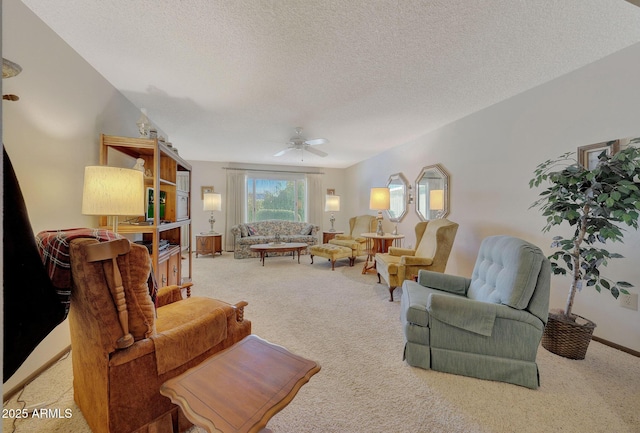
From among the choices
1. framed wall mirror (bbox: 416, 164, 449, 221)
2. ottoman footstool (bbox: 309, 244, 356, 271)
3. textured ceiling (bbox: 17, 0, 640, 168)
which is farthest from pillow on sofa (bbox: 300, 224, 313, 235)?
textured ceiling (bbox: 17, 0, 640, 168)

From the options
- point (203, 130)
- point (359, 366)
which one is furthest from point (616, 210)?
point (203, 130)

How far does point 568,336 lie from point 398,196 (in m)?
3.39

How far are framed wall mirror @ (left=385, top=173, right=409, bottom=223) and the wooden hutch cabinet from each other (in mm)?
3642

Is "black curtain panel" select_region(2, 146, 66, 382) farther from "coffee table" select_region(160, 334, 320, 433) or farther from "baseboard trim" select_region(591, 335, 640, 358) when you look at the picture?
"baseboard trim" select_region(591, 335, 640, 358)

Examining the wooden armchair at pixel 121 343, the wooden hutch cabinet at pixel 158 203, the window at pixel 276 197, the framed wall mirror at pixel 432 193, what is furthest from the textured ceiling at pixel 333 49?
the window at pixel 276 197

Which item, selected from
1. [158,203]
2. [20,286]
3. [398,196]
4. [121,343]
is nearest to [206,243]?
[158,203]

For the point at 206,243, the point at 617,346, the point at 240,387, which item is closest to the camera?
the point at 240,387

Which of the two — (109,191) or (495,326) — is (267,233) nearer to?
(109,191)

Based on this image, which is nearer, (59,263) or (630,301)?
(59,263)

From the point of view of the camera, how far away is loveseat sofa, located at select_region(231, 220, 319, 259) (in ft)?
19.1

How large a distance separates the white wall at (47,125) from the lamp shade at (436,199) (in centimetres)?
414

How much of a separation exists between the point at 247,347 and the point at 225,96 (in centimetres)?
265

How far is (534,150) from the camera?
8.95ft

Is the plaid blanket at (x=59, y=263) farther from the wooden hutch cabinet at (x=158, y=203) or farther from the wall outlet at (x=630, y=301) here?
the wall outlet at (x=630, y=301)
